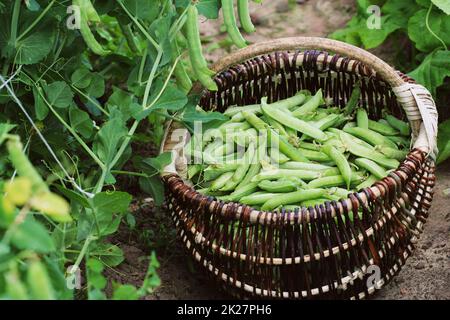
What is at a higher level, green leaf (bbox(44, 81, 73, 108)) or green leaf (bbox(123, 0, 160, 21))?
green leaf (bbox(123, 0, 160, 21))

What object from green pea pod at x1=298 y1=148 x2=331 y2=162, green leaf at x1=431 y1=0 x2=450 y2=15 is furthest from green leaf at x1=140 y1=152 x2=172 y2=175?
green leaf at x1=431 y1=0 x2=450 y2=15

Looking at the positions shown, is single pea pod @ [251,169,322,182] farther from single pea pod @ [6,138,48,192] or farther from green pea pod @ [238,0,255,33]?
single pea pod @ [6,138,48,192]

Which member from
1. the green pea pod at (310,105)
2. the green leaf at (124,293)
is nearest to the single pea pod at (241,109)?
the green pea pod at (310,105)

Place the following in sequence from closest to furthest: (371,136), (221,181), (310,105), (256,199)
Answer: (256,199)
(221,181)
(371,136)
(310,105)

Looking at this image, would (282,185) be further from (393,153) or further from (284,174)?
(393,153)

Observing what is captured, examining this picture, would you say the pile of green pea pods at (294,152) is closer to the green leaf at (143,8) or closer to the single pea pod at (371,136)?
Result: the single pea pod at (371,136)

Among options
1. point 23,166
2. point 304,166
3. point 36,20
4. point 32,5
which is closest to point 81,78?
point 36,20
